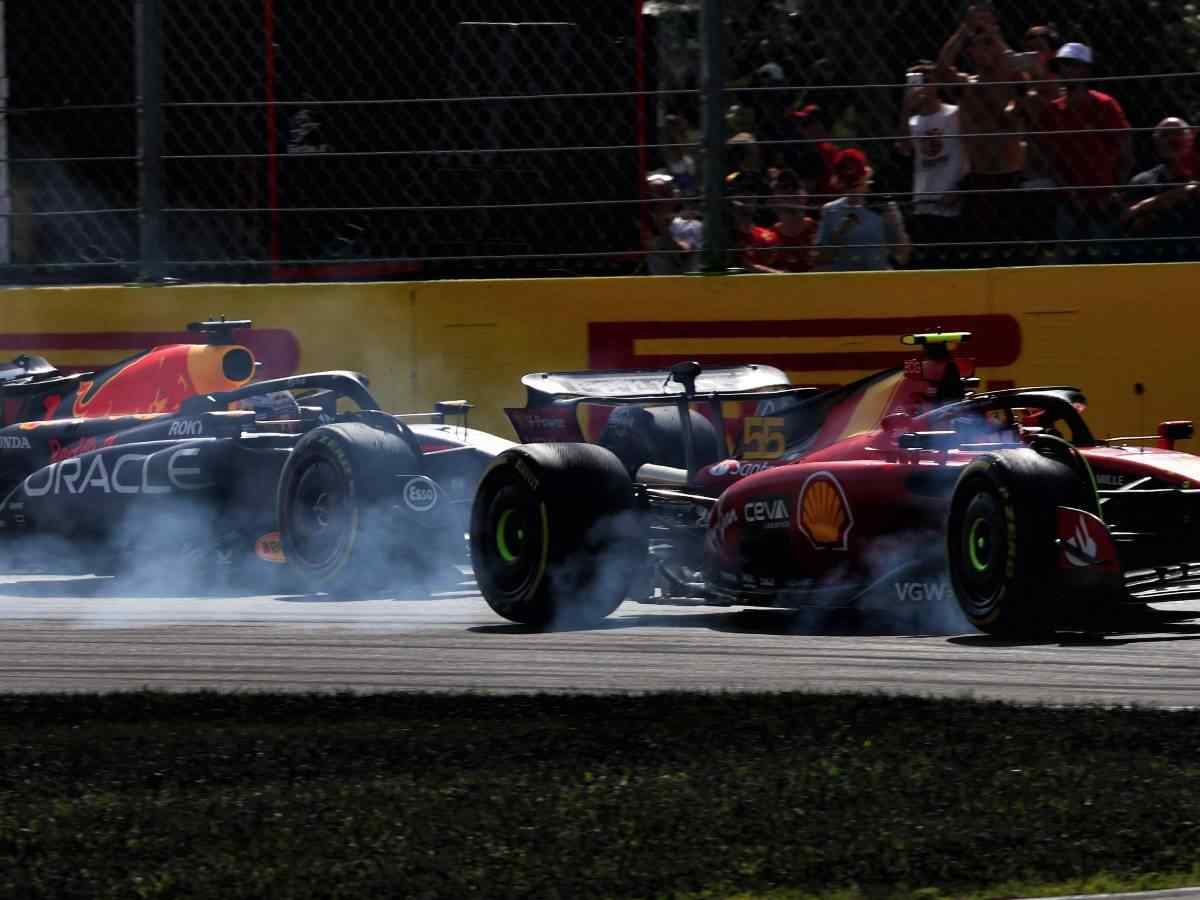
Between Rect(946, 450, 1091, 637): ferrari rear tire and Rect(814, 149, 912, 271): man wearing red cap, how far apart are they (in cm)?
329

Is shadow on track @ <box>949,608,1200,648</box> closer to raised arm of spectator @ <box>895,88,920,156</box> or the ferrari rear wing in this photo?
the ferrari rear wing

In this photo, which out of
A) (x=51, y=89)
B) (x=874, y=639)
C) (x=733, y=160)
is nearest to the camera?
(x=874, y=639)

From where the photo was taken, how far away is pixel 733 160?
10578mm

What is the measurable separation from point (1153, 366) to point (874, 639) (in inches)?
124

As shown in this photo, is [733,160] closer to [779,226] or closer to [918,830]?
[779,226]

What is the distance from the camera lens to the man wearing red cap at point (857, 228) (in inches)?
411

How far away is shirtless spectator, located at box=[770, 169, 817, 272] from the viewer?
34.4 feet

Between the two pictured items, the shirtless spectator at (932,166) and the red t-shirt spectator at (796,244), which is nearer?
the shirtless spectator at (932,166)

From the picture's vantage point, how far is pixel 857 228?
34.7 feet

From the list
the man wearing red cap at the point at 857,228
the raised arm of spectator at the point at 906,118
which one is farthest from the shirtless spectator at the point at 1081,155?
the man wearing red cap at the point at 857,228

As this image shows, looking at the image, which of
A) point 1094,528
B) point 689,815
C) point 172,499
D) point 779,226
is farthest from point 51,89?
point 689,815

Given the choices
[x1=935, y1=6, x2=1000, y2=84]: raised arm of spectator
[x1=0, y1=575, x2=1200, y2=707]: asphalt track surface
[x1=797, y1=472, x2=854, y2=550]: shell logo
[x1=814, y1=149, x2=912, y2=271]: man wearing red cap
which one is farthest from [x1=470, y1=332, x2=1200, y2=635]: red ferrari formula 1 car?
[x1=935, y1=6, x2=1000, y2=84]: raised arm of spectator

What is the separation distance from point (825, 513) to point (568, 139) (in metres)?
3.63

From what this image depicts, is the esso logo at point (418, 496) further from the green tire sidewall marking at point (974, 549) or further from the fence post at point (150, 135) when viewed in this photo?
the fence post at point (150, 135)
